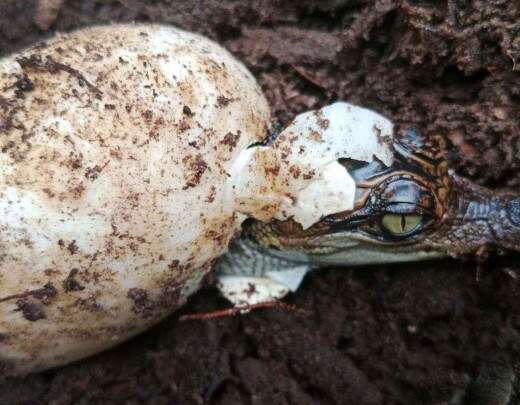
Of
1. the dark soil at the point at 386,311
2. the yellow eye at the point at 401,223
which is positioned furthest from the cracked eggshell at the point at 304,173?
the dark soil at the point at 386,311

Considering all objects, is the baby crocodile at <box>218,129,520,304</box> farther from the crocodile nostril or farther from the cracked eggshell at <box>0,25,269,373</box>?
the cracked eggshell at <box>0,25,269,373</box>

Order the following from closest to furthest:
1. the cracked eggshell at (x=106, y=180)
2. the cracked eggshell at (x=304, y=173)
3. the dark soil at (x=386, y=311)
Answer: the cracked eggshell at (x=106, y=180) < the cracked eggshell at (x=304, y=173) < the dark soil at (x=386, y=311)

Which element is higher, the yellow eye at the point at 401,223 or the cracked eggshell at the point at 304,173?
the cracked eggshell at the point at 304,173

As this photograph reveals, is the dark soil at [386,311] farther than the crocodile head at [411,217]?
Yes

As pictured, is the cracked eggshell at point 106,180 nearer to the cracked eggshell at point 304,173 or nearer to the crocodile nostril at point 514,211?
→ the cracked eggshell at point 304,173

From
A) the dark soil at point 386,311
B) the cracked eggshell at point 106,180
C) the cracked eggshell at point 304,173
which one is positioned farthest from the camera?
the dark soil at point 386,311

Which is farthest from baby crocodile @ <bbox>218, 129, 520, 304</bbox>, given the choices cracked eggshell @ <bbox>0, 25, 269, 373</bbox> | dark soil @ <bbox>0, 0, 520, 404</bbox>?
cracked eggshell @ <bbox>0, 25, 269, 373</bbox>

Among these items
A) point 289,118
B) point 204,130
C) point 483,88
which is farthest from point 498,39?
point 204,130

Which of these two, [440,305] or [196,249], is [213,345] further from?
[440,305]
